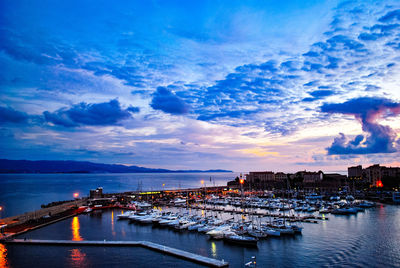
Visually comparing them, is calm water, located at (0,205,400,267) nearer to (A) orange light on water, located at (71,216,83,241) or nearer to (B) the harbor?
(A) orange light on water, located at (71,216,83,241)

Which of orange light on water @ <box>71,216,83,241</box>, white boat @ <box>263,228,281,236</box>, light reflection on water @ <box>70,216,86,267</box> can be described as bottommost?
orange light on water @ <box>71,216,83,241</box>

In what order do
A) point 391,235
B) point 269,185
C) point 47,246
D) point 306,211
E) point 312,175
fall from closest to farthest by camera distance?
point 47,246, point 391,235, point 306,211, point 269,185, point 312,175

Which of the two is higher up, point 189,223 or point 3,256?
point 3,256

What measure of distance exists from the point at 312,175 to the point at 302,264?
109 meters

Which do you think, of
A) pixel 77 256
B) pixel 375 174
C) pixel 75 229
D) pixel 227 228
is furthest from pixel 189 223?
pixel 375 174

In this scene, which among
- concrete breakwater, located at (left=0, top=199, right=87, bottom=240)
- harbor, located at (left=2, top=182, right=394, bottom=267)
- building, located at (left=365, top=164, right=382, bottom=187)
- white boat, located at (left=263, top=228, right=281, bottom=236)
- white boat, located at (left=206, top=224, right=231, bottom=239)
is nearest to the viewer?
harbor, located at (left=2, top=182, right=394, bottom=267)

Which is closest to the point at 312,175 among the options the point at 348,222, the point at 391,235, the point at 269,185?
the point at 269,185

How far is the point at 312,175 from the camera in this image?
4897 inches

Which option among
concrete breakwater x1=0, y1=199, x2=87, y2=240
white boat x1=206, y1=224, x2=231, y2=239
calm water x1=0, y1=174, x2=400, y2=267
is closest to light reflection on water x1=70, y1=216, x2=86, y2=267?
calm water x1=0, y1=174, x2=400, y2=267

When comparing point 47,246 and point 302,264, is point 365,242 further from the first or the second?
point 47,246

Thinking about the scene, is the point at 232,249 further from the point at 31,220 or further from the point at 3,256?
the point at 31,220

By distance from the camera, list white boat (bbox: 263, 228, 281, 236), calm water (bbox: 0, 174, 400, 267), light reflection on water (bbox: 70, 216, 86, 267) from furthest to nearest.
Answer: white boat (bbox: 263, 228, 281, 236), calm water (bbox: 0, 174, 400, 267), light reflection on water (bbox: 70, 216, 86, 267)

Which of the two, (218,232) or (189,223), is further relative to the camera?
(189,223)

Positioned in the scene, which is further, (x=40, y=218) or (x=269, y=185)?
(x=269, y=185)
